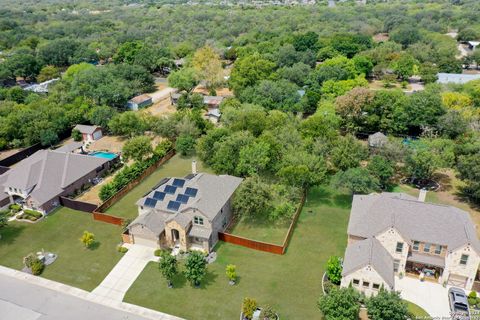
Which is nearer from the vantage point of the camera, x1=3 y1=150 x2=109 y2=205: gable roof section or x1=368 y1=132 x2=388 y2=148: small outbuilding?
x1=3 y1=150 x2=109 y2=205: gable roof section

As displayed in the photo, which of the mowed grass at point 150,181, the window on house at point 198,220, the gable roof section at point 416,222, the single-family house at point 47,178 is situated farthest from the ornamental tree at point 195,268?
the single-family house at point 47,178

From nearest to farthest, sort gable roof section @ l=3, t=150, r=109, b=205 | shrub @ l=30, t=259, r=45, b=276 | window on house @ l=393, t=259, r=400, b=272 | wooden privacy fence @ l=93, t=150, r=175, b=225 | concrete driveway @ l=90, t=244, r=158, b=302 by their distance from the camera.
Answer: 1. concrete driveway @ l=90, t=244, r=158, b=302
2. window on house @ l=393, t=259, r=400, b=272
3. shrub @ l=30, t=259, r=45, b=276
4. wooden privacy fence @ l=93, t=150, r=175, b=225
5. gable roof section @ l=3, t=150, r=109, b=205

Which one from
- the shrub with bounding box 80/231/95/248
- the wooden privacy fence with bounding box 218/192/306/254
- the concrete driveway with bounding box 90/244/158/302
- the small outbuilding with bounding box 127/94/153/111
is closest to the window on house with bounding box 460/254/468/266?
the wooden privacy fence with bounding box 218/192/306/254

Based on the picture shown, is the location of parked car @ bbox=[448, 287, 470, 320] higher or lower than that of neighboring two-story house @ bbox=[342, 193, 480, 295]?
lower

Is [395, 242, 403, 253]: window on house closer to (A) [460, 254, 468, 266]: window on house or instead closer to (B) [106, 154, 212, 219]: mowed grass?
(A) [460, 254, 468, 266]: window on house

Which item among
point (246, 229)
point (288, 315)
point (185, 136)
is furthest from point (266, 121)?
point (288, 315)
